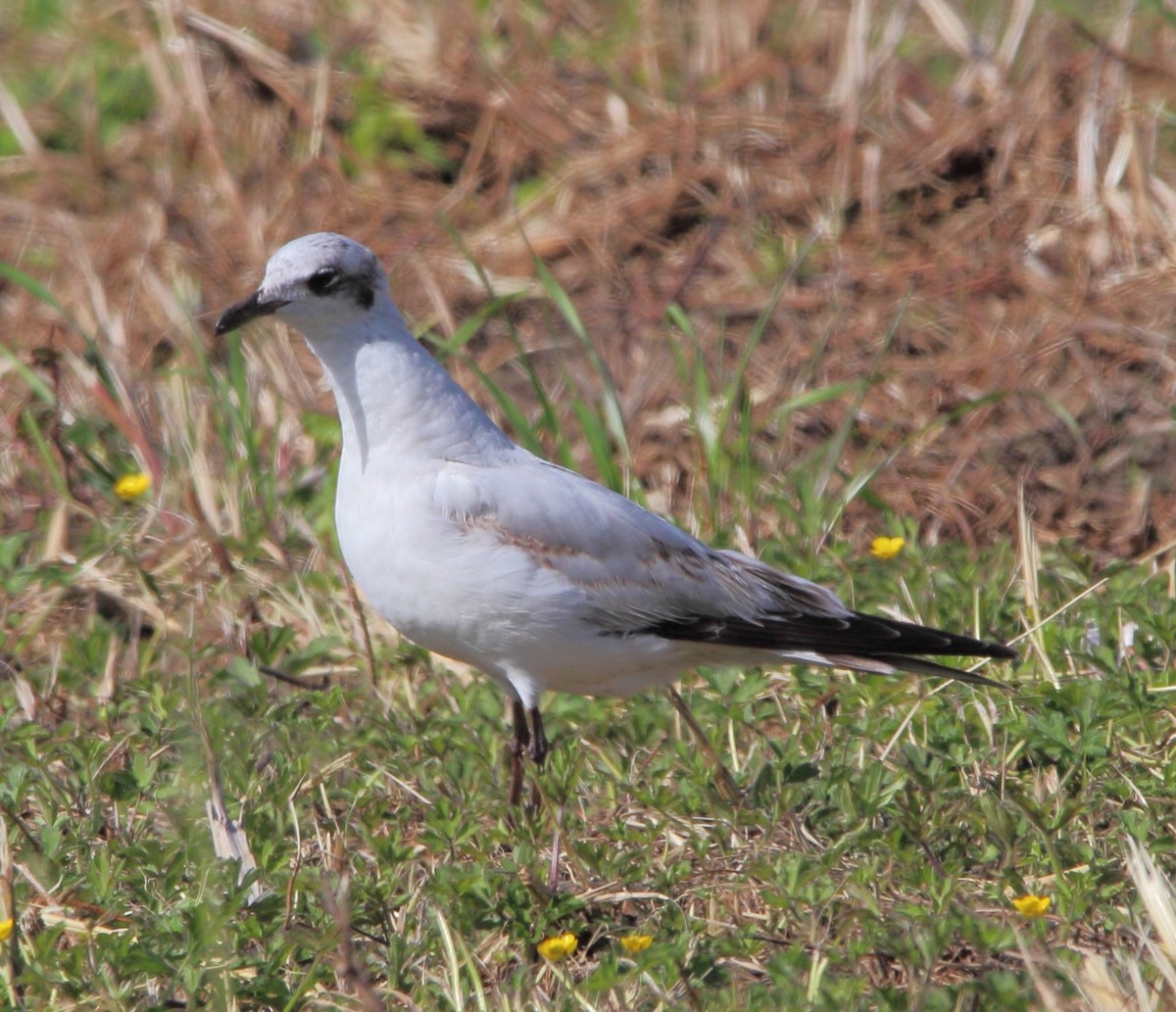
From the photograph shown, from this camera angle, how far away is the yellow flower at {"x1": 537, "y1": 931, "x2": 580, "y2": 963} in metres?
3.08

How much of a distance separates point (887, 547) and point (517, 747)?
1.41 meters

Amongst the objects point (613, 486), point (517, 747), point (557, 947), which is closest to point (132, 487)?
point (613, 486)

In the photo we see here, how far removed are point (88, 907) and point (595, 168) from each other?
4.47m

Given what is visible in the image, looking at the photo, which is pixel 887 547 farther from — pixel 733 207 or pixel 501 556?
pixel 733 207

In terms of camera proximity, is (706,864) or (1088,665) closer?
(706,864)

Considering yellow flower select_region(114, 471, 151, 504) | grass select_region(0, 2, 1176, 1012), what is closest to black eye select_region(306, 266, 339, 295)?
grass select_region(0, 2, 1176, 1012)

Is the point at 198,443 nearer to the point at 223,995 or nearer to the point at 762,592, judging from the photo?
the point at 762,592

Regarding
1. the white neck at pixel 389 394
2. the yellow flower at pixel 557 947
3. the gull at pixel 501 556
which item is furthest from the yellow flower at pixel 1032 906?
the white neck at pixel 389 394

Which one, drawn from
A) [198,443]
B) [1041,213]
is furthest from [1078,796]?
[1041,213]

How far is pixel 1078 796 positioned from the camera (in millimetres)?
3629

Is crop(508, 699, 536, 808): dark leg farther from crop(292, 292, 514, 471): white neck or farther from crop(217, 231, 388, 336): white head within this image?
crop(217, 231, 388, 336): white head

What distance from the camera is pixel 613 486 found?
502 centimetres

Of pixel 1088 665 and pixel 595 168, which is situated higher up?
pixel 595 168

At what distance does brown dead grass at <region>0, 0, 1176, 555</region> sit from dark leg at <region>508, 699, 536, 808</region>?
5.70 feet
